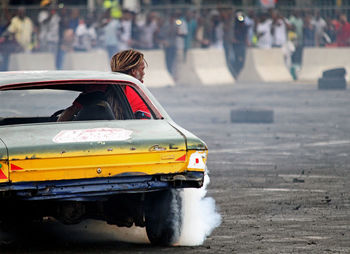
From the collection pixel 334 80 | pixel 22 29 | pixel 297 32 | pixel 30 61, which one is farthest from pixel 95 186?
pixel 297 32

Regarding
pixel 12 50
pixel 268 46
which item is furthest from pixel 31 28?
pixel 268 46

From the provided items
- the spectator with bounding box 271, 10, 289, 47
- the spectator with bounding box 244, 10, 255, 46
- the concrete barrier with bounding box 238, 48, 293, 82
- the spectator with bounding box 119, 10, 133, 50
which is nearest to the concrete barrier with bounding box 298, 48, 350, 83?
the concrete barrier with bounding box 238, 48, 293, 82

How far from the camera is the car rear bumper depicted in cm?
725

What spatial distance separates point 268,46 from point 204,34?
2.00 m

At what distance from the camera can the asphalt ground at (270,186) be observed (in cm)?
812

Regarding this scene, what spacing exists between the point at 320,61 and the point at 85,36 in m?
7.02

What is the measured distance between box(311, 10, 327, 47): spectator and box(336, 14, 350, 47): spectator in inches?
20.8

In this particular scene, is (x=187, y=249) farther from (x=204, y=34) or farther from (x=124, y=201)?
(x=204, y=34)

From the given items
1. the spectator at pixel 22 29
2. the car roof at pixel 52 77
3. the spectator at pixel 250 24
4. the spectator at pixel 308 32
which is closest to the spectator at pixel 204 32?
the spectator at pixel 250 24

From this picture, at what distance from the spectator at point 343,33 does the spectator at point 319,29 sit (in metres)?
0.53

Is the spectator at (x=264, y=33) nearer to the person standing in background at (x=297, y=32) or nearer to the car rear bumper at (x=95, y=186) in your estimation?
the person standing in background at (x=297, y=32)

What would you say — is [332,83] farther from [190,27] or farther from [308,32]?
[308,32]

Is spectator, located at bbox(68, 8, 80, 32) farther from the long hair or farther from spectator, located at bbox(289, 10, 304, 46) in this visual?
the long hair

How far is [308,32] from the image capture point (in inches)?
1388
